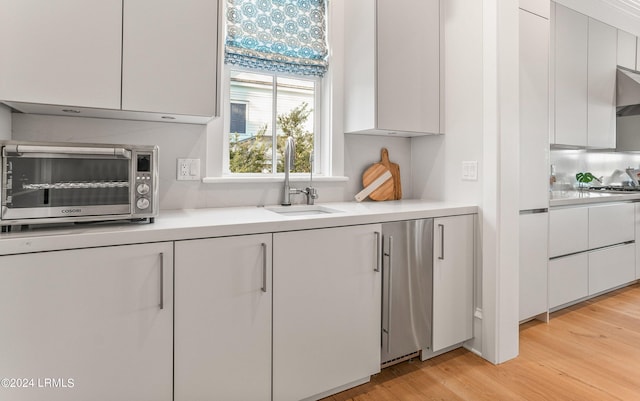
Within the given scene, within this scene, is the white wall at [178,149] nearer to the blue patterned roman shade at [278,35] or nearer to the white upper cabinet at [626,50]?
the blue patterned roman shade at [278,35]

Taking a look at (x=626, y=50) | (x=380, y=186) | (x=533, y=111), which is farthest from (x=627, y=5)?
(x=380, y=186)

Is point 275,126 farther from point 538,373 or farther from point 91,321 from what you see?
point 538,373

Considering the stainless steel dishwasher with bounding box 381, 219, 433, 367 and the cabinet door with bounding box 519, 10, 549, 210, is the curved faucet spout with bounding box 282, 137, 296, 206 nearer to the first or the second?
the stainless steel dishwasher with bounding box 381, 219, 433, 367

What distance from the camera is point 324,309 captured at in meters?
1.63

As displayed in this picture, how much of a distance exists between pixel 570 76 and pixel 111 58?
3585 mm

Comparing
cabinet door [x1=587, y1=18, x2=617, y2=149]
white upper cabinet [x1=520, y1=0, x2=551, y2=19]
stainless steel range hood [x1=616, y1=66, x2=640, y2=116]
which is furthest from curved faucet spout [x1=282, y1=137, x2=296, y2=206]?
stainless steel range hood [x1=616, y1=66, x2=640, y2=116]

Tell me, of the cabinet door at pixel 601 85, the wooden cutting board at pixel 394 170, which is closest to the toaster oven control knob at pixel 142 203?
the wooden cutting board at pixel 394 170

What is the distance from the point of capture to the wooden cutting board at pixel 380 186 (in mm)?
2486

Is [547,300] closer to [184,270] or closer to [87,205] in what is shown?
[184,270]

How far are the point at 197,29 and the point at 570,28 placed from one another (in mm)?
3277

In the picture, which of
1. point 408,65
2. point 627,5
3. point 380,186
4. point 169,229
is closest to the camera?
point 169,229

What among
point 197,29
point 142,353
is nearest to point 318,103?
point 197,29

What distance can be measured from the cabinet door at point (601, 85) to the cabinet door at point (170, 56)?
11.5ft

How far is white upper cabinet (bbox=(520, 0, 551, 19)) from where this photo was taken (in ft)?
7.68
